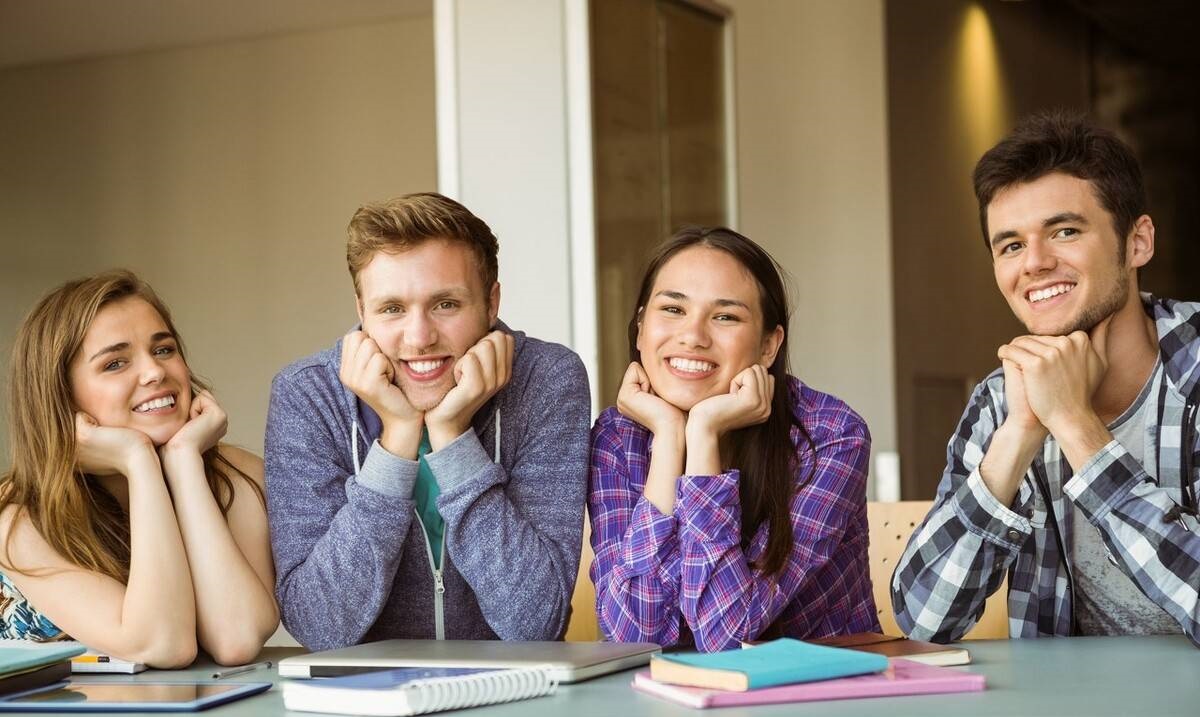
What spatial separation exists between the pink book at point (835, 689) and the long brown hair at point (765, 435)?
1.63ft

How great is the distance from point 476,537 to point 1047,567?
0.81m

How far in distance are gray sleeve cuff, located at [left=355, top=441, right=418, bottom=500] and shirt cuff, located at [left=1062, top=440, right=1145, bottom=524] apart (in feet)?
2.79

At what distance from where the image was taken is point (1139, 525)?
5.37 feet

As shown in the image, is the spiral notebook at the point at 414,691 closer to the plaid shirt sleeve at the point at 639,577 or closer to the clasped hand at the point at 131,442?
the plaid shirt sleeve at the point at 639,577

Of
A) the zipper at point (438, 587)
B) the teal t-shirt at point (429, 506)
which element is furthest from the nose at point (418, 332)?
the zipper at point (438, 587)

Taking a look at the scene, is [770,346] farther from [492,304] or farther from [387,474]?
[387,474]

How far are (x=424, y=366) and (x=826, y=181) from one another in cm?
357

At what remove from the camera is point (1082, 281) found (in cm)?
187

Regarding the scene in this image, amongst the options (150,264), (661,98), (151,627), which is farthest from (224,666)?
(150,264)

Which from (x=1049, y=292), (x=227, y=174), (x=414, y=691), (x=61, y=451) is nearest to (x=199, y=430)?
(x=61, y=451)

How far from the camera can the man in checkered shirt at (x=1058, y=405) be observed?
1756 mm

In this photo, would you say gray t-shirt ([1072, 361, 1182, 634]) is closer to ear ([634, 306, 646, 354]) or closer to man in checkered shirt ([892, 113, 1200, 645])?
man in checkered shirt ([892, 113, 1200, 645])

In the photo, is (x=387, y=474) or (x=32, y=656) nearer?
(x=32, y=656)

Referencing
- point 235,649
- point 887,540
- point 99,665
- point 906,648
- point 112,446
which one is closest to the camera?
point 906,648
